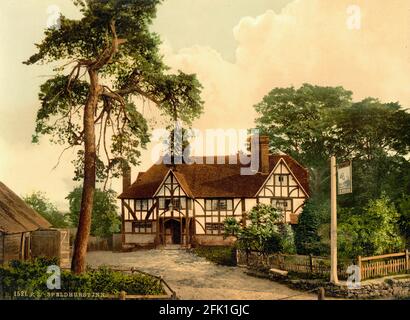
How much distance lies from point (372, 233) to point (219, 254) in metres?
7.22

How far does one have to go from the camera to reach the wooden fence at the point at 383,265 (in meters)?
15.6

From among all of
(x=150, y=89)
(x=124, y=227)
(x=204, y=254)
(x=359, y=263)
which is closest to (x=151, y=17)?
(x=150, y=89)

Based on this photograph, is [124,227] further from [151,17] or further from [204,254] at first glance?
[151,17]

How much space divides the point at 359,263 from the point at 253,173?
533 inches

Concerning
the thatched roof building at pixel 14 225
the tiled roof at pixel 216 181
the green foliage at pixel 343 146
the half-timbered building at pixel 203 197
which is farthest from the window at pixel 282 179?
the thatched roof building at pixel 14 225

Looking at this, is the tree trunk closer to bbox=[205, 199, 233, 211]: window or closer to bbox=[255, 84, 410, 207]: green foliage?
bbox=[255, 84, 410, 207]: green foliage

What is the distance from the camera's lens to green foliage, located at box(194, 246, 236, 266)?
19.9 meters

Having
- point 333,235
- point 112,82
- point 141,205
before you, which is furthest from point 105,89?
point 141,205

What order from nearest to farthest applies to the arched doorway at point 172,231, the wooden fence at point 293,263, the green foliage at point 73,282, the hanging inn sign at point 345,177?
the green foliage at point 73,282
the hanging inn sign at point 345,177
the wooden fence at point 293,263
the arched doorway at point 172,231

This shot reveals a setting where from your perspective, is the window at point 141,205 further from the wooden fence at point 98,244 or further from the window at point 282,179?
the window at point 282,179

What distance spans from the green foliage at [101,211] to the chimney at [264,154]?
8.12 metres

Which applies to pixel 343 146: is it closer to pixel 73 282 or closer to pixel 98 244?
pixel 98 244

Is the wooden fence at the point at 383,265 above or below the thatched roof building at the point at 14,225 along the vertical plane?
below

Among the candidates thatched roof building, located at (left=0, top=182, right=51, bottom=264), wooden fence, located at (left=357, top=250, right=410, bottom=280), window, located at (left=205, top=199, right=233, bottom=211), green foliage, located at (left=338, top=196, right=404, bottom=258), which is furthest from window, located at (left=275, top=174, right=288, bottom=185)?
thatched roof building, located at (left=0, top=182, right=51, bottom=264)
